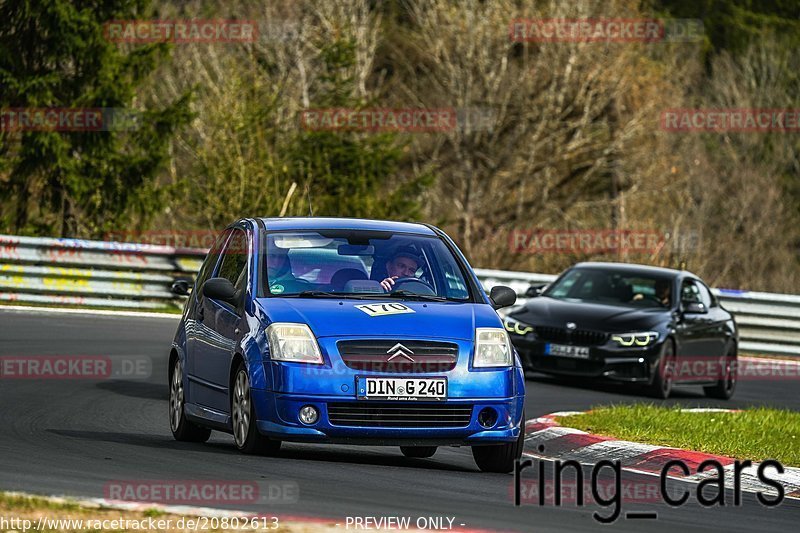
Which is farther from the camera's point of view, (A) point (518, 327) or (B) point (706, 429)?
(A) point (518, 327)

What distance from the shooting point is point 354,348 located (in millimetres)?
9930

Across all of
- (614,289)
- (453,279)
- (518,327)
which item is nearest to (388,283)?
(453,279)

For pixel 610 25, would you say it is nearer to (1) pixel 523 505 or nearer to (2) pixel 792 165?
(2) pixel 792 165

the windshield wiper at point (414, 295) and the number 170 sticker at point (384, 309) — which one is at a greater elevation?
the number 170 sticker at point (384, 309)

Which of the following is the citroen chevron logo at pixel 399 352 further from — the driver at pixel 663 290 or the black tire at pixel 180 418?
the driver at pixel 663 290

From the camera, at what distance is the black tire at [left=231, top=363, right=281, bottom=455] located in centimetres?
1014

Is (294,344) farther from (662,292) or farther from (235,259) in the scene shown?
(662,292)

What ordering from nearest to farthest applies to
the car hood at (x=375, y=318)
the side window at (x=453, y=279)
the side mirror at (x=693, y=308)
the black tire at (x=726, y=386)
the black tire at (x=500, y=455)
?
1. the car hood at (x=375, y=318)
2. the black tire at (x=500, y=455)
3. the side window at (x=453, y=279)
4. the side mirror at (x=693, y=308)
5. the black tire at (x=726, y=386)

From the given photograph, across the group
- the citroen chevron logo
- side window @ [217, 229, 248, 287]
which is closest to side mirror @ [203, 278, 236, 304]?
side window @ [217, 229, 248, 287]

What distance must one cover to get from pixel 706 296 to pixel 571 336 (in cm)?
295

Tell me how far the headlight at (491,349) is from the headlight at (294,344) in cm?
99

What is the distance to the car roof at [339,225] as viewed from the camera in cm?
1130

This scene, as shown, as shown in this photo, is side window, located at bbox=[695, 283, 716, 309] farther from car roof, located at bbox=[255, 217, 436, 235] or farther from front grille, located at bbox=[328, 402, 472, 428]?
front grille, located at bbox=[328, 402, 472, 428]

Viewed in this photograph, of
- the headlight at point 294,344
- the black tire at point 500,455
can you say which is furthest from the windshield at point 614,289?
the headlight at point 294,344
